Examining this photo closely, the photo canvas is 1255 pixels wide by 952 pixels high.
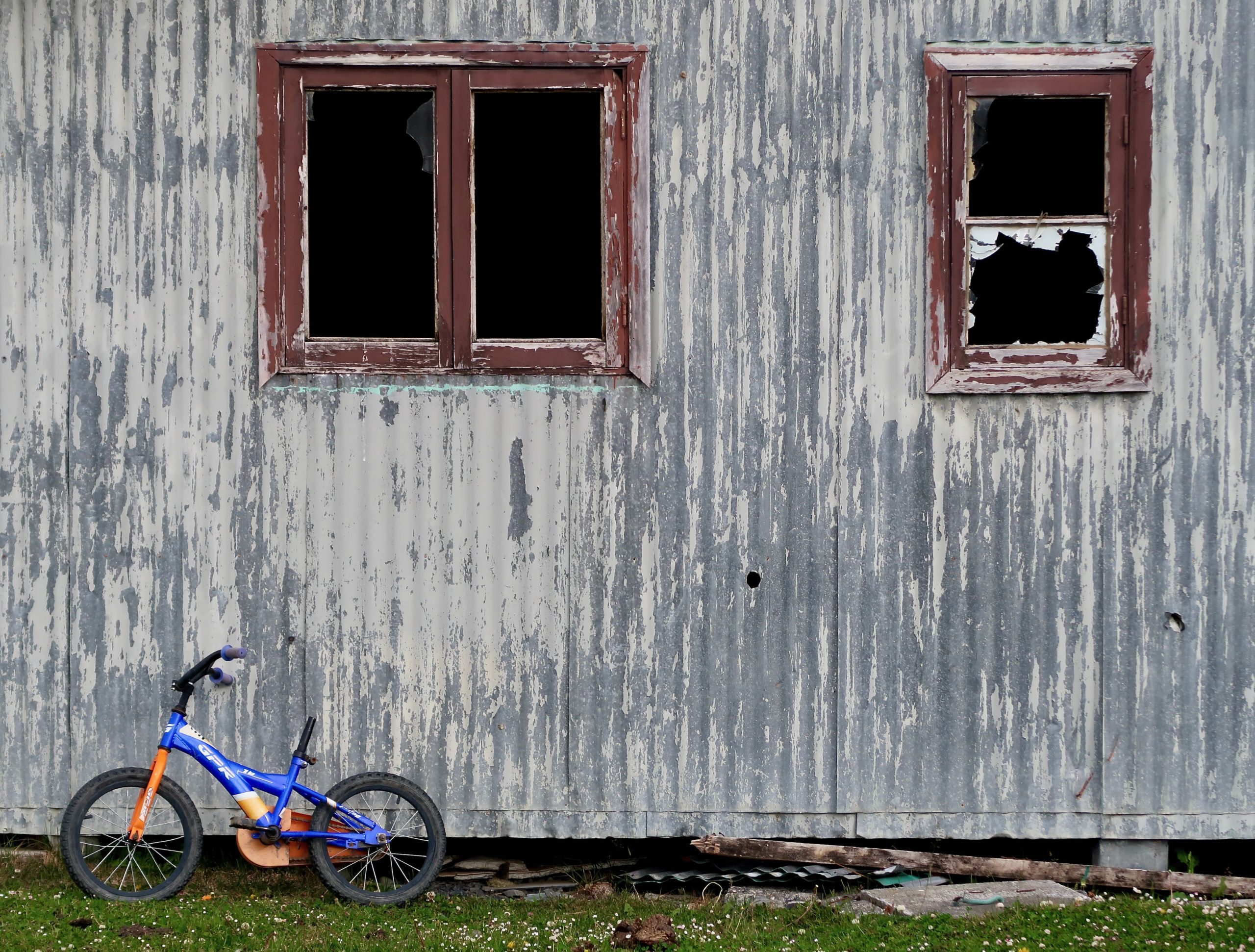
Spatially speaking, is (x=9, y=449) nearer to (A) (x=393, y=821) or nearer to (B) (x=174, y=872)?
(B) (x=174, y=872)

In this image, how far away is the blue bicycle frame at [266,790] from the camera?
16.1ft

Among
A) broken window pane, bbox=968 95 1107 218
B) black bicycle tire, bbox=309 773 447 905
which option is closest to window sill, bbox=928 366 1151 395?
broken window pane, bbox=968 95 1107 218

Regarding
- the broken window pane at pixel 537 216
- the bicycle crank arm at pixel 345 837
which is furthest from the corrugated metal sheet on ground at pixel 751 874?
the broken window pane at pixel 537 216

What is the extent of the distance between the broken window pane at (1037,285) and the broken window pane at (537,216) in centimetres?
169

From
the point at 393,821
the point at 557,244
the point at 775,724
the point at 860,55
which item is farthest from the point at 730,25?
the point at 393,821

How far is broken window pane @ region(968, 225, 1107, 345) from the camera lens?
525 centimetres

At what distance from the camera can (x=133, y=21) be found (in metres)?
5.15

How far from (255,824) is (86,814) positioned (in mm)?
679

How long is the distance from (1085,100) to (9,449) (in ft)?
16.3

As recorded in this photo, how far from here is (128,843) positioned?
5027mm

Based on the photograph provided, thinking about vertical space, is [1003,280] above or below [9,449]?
above

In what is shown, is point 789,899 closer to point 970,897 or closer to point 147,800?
point 970,897

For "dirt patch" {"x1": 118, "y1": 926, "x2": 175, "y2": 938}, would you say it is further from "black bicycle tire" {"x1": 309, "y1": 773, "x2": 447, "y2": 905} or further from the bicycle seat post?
the bicycle seat post

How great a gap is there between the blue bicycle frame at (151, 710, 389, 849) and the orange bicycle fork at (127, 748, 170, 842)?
0.06m
